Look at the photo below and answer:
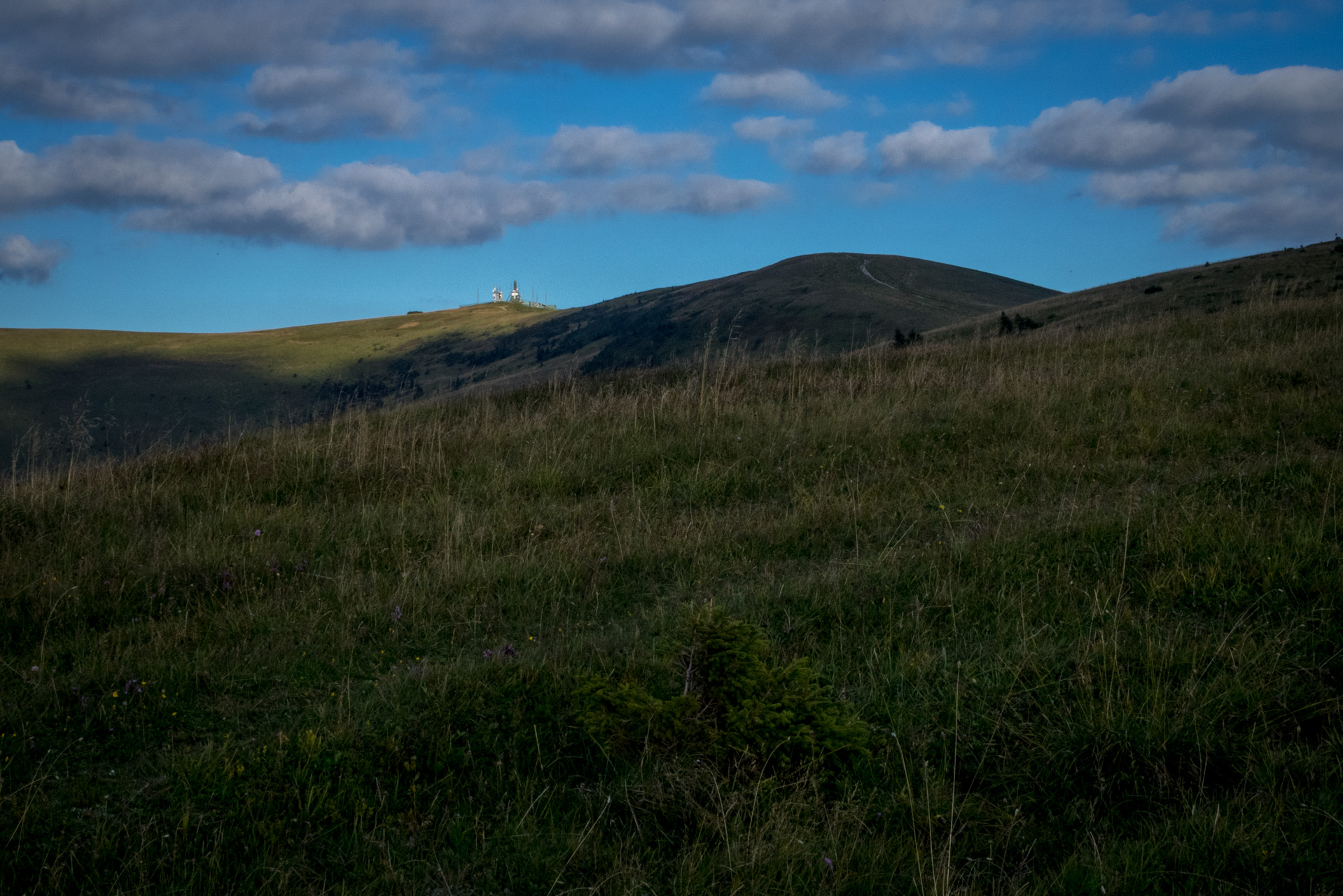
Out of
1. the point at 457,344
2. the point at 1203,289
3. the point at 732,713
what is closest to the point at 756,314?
the point at 1203,289

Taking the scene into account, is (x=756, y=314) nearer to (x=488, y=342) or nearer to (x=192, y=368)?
(x=488, y=342)

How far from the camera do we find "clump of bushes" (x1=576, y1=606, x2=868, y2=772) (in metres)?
3.00

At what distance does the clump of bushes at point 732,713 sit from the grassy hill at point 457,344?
44.0 meters

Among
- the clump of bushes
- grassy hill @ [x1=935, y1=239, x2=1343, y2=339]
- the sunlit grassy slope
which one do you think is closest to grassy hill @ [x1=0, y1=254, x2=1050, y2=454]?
the sunlit grassy slope

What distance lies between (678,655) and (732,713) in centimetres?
57

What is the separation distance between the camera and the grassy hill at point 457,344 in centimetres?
5891

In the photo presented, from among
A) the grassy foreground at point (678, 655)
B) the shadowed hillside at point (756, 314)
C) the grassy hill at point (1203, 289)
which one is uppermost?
the shadowed hillside at point (756, 314)

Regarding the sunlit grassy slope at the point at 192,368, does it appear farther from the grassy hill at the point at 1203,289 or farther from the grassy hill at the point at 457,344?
the grassy hill at the point at 1203,289

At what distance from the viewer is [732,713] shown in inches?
121

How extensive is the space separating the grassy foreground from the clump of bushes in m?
0.05

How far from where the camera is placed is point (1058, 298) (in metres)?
36.0

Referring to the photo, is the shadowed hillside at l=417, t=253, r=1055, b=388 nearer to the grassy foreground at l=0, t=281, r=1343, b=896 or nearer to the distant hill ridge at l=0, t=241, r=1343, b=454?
the distant hill ridge at l=0, t=241, r=1343, b=454

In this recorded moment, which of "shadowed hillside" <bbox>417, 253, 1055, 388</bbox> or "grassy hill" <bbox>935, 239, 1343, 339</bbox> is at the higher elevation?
"shadowed hillside" <bbox>417, 253, 1055, 388</bbox>

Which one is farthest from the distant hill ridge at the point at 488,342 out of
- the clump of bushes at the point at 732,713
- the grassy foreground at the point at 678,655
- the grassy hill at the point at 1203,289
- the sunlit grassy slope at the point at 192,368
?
the clump of bushes at the point at 732,713
